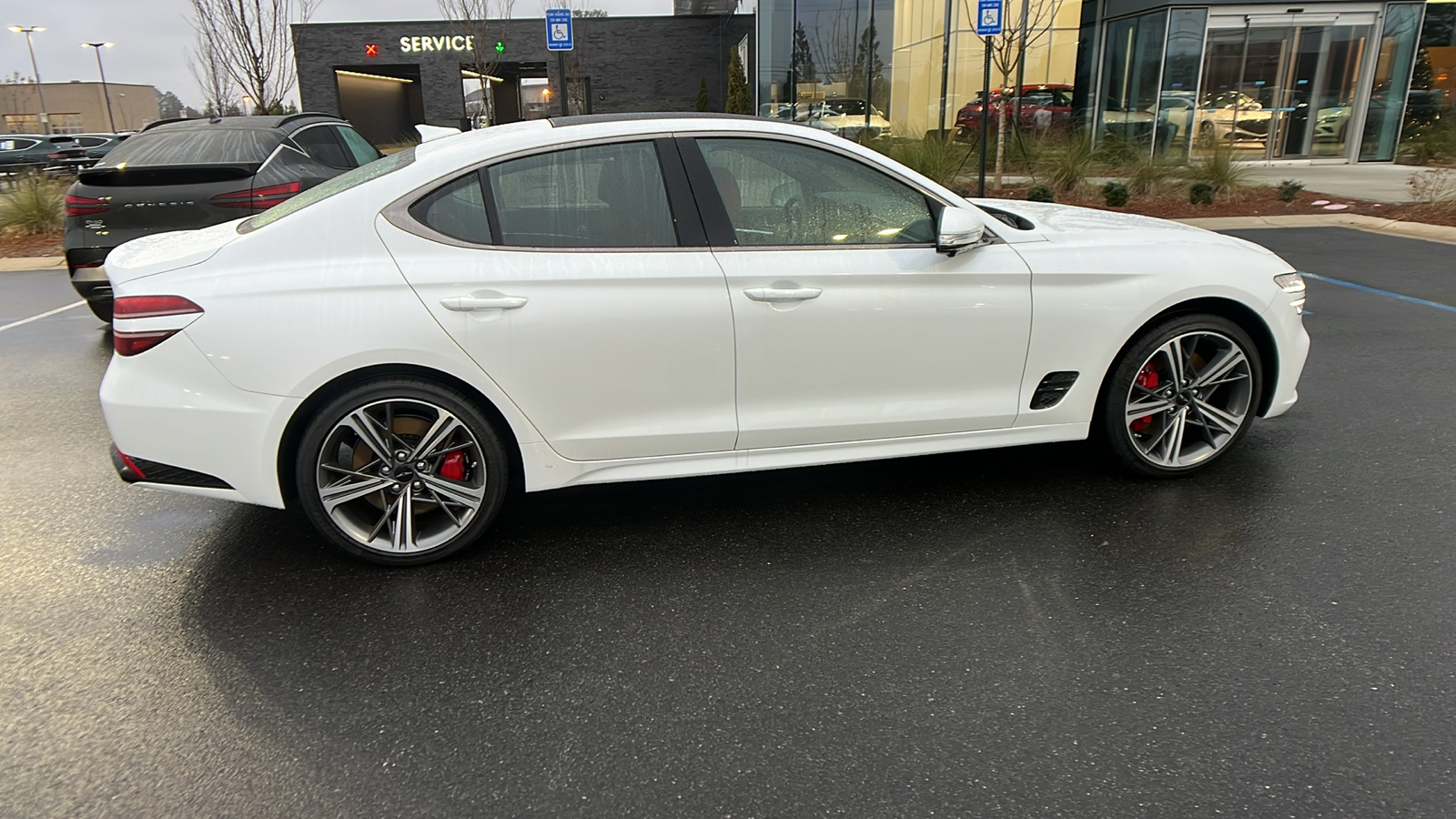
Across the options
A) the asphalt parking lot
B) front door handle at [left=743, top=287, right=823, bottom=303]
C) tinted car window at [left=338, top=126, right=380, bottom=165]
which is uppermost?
tinted car window at [left=338, top=126, right=380, bottom=165]

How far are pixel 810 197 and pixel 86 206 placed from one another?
20.7 feet

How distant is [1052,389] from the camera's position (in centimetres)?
406

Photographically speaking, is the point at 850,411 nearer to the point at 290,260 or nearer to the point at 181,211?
the point at 290,260

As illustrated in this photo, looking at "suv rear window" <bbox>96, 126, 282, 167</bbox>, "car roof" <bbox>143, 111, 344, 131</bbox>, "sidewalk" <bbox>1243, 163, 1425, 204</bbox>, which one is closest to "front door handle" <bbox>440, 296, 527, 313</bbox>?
"suv rear window" <bbox>96, 126, 282, 167</bbox>

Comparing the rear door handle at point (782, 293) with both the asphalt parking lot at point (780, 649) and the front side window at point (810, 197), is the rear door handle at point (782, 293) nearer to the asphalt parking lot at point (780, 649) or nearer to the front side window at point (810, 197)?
the front side window at point (810, 197)

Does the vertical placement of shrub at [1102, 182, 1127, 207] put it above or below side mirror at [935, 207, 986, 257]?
below

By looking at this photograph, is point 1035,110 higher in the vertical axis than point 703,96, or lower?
lower

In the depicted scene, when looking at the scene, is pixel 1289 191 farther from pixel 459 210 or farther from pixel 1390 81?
pixel 459 210

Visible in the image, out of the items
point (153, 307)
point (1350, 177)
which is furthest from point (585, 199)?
point (1350, 177)

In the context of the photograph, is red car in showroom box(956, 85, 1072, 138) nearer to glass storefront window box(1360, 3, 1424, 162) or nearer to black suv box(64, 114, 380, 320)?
glass storefront window box(1360, 3, 1424, 162)

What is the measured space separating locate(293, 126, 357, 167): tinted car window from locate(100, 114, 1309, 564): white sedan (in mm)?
4743

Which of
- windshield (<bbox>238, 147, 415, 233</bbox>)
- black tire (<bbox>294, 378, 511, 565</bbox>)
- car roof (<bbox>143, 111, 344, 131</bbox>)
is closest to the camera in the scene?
black tire (<bbox>294, 378, 511, 565</bbox>)

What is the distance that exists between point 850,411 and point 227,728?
2435 mm

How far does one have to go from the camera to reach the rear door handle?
3.61 m
